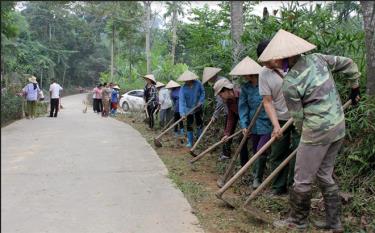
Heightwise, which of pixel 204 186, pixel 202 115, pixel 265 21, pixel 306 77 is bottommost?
pixel 204 186

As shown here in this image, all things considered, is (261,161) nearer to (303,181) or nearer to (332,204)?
(303,181)

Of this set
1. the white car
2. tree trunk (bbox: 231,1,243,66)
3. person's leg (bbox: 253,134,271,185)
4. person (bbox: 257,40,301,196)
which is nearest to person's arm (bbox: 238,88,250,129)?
person's leg (bbox: 253,134,271,185)

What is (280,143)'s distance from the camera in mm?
5098

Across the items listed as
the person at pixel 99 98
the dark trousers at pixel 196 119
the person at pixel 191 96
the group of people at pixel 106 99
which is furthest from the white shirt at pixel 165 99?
the person at pixel 99 98

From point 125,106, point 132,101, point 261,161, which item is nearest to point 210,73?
point 261,161

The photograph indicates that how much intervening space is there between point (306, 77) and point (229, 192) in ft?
6.98

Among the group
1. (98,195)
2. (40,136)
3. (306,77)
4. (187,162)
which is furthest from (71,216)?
(40,136)

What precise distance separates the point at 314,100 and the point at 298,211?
3.34 feet

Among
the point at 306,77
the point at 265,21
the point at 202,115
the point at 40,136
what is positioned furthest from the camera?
the point at 40,136

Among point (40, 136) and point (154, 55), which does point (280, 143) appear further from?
point (154, 55)

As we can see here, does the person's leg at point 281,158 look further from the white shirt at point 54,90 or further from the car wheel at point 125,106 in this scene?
the car wheel at point 125,106

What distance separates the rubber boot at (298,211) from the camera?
410 centimetres

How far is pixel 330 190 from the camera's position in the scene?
4016 mm

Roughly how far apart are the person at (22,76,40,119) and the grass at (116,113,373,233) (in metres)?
8.70
